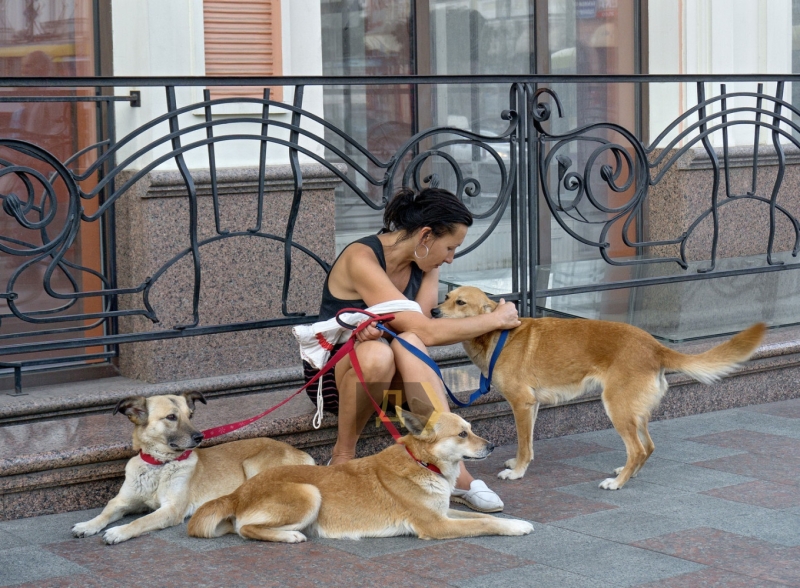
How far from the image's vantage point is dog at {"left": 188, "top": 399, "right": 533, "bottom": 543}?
434 centimetres

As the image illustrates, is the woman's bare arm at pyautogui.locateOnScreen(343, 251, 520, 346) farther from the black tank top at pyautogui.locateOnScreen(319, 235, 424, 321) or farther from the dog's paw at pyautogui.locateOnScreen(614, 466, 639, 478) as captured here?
the dog's paw at pyautogui.locateOnScreen(614, 466, 639, 478)

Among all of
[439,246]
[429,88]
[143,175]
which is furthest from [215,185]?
[429,88]

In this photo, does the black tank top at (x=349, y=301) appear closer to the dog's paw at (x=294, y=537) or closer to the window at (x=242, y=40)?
the dog's paw at (x=294, y=537)

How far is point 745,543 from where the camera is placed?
4270 millimetres

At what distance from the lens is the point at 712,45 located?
30.3 ft

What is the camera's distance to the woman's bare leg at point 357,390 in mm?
4953

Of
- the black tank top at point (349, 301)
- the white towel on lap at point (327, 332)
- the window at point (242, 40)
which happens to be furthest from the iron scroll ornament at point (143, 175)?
the white towel on lap at point (327, 332)

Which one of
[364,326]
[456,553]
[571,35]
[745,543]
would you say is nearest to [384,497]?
[456,553]

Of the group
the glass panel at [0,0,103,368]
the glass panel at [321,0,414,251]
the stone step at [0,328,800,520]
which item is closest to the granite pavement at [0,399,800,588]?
the stone step at [0,328,800,520]

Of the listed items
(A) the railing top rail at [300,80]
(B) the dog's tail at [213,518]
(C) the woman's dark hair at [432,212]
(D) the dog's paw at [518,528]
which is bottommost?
(D) the dog's paw at [518,528]

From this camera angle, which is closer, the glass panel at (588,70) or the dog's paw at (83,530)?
the dog's paw at (83,530)

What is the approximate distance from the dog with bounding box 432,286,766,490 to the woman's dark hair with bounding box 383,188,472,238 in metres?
0.43

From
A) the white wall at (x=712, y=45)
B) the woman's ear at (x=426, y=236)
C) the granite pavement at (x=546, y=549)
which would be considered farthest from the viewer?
the white wall at (x=712, y=45)

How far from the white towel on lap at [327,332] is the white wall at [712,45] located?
515 centimetres
